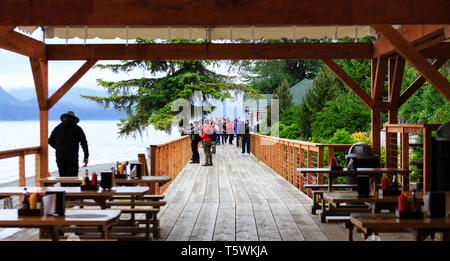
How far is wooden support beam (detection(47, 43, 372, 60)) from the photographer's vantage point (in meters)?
9.05

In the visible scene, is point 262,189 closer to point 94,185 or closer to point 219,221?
point 219,221

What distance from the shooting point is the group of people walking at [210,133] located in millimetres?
15959

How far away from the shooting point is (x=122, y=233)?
578 centimetres

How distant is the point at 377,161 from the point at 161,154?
412cm

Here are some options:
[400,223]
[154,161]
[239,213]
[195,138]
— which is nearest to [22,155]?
[154,161]

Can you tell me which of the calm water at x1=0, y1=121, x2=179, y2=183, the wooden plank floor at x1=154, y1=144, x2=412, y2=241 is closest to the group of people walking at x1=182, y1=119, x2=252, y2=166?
the calm water at x1=0, y1=121, x2=179, y2=183

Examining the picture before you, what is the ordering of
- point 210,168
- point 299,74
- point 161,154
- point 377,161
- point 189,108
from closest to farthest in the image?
1. point 377,161
2. point 161,154
3. point 210,168
4. point 189,108
5. point 299,74

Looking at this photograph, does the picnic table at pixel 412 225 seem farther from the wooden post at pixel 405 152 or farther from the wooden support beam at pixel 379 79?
the wooden support beam at pixel 379 79

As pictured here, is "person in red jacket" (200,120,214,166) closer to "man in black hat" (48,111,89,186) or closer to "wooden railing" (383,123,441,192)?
"wooden railing" (383,123,441,192)

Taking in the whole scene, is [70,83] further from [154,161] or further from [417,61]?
[417,61]
